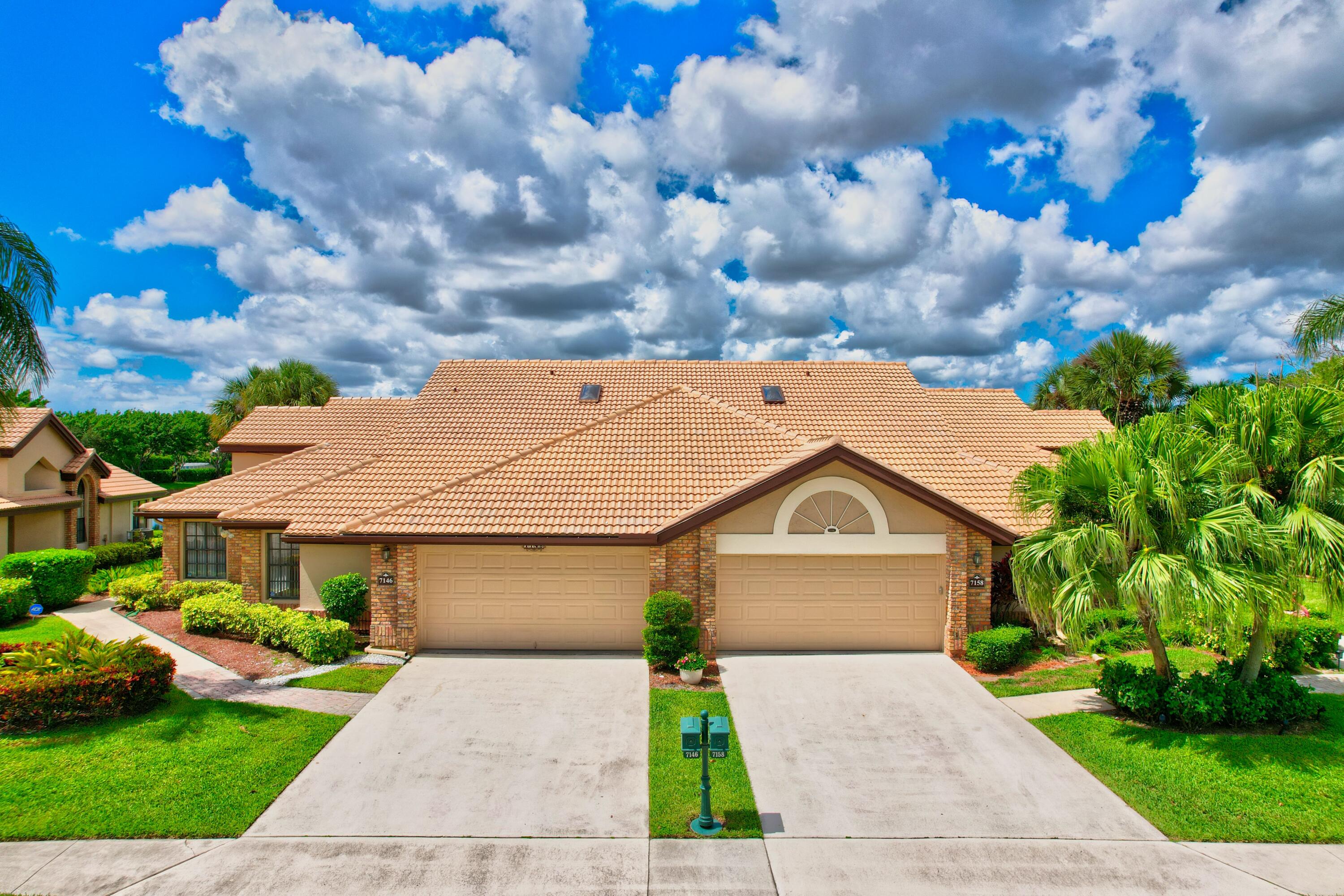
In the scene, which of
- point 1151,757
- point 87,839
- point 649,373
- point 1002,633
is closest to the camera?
point 87,839

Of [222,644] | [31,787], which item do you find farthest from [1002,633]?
[222,644]

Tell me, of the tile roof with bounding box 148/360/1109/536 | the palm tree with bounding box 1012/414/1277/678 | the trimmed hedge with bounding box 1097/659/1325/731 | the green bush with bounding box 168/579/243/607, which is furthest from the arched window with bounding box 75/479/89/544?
the trimmed hedge with bounding box 1097/659/1325/731

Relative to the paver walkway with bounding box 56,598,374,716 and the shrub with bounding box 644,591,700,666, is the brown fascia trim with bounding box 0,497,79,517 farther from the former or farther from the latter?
the shrub with bounding box 644,591,700,666

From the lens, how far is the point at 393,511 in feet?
43.7

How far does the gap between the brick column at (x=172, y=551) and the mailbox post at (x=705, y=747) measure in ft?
54.2

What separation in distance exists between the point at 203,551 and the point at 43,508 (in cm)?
826

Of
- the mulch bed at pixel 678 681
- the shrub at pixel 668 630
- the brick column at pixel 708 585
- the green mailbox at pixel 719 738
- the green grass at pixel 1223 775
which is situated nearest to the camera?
the green mailbox at pixel 719 738

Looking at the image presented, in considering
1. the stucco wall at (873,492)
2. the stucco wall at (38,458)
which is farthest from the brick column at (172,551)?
the stucco wall at (873,492)

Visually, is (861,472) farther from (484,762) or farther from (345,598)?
(345,598)

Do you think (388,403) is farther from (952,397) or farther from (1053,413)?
(1053,413)

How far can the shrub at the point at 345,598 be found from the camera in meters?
13.5

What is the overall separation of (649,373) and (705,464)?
6.68 m

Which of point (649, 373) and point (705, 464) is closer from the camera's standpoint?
point (705, 464)

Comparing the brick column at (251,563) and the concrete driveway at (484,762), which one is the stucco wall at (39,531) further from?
the concrete driveway at (484,762)
